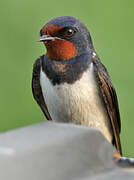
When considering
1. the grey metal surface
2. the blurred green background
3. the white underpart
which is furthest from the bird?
the grey metal surface

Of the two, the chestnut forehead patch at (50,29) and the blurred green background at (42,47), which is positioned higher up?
the chestnut forehead patch at (50,29)

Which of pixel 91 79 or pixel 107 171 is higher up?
pixel 107 171

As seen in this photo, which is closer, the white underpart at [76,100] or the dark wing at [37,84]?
the white underpart at [76,100]

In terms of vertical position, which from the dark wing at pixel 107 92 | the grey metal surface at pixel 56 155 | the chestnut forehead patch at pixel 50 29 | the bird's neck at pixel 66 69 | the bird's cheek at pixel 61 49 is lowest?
the dark wing at pixel 107 92

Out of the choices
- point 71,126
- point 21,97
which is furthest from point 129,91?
point 71,126

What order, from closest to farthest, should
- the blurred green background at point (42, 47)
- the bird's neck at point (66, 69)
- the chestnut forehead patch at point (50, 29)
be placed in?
1. the chestnut forehead patch at point (50, 29)
2. the bird's neck at point (66, 69)
3. the blurred green background at point (42, 47)

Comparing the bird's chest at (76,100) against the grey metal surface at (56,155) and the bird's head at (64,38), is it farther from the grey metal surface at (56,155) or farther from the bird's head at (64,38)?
the grey metal surface at (56,155)

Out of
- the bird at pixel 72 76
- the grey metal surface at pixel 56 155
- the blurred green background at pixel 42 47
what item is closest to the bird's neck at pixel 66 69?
the bird at pixel 72 76

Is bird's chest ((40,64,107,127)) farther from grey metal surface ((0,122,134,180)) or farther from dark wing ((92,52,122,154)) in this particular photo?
grey metal surface ((0,122,134,180))

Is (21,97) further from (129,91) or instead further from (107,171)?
(107,171)
